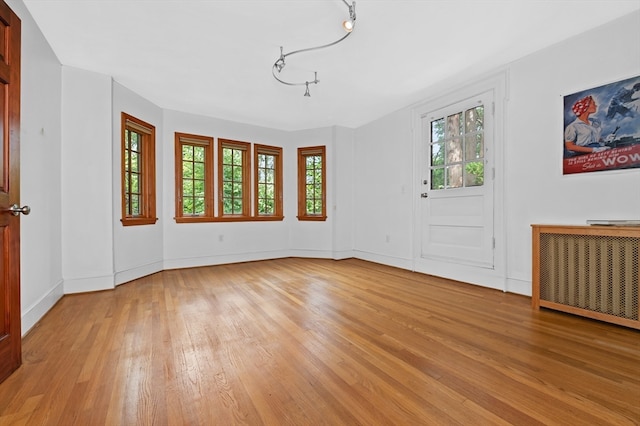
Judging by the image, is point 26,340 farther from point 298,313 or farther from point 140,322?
point 298,313

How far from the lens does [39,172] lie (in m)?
2.66

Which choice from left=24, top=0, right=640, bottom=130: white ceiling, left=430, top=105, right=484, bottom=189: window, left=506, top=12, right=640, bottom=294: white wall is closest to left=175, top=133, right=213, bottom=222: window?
left=24, top=0, right=640, bottom=130: white ceiling

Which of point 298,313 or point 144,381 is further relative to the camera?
point 298,313

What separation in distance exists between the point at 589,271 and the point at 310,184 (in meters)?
4.35

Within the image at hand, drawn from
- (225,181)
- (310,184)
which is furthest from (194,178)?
(310,184)

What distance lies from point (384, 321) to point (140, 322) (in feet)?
6.67

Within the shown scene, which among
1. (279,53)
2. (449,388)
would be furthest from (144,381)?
(279,53)

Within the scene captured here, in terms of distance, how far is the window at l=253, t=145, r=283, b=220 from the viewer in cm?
557

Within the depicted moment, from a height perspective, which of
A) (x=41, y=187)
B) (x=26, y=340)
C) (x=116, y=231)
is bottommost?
(x=26, y=340)

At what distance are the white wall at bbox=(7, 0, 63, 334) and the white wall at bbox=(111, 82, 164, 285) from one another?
1.85ft

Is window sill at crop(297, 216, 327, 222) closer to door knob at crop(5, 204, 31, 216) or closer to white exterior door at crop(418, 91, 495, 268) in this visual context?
white exterior door at crop(418, 91, 495, 268)

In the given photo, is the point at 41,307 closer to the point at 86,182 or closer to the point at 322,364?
the point at 86,182

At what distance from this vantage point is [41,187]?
2.71 m

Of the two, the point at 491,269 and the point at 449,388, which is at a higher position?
the point at 491,269
